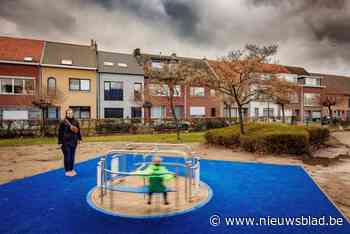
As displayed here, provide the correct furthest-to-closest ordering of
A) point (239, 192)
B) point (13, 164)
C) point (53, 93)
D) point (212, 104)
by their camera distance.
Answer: point (212, 104)
point (53, 93)
point (13, 164)
point (239, 192)

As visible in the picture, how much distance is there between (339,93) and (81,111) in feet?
142

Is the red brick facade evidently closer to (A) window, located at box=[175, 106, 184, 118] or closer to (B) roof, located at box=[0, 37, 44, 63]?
(A) window, located at box=[175, 106, 184, 118]

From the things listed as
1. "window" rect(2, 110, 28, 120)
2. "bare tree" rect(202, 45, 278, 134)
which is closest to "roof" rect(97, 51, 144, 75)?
"window" rect(2, 110, 28, 120)

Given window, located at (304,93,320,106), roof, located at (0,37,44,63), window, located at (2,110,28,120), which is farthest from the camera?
window, located at (304,93,320,106)

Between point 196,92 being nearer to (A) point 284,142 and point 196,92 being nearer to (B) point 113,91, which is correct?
(B) point 113,91

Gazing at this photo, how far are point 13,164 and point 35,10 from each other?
965cm

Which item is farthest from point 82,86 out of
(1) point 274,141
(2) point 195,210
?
(2) point 195,210

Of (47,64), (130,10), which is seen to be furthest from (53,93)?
(130,10)

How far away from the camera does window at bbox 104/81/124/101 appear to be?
86.7ft

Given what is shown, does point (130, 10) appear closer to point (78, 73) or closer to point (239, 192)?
point (239, 192)

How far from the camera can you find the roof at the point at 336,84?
4191 centimetres

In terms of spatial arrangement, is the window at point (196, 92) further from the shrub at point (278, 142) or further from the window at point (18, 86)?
the shrub at point (278, 142)

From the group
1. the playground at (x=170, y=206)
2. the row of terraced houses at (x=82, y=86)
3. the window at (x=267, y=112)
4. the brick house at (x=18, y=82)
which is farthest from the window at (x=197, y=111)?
the playground at (x=170, y=206)

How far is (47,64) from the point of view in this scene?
23.6 meters
